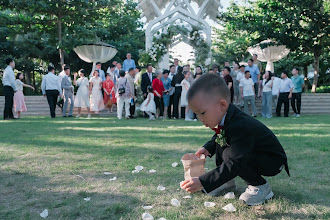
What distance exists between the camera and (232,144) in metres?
2.51

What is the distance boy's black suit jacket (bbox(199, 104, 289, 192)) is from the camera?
244 cm

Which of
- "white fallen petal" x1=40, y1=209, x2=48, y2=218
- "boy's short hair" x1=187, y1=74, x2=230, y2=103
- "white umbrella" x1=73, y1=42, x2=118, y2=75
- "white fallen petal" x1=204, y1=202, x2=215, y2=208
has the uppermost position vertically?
"white umbrella" x1=73, y1=42, x2=118, y2=75

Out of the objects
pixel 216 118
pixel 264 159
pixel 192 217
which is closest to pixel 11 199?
pixel 192 217

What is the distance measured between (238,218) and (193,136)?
14.7 ft

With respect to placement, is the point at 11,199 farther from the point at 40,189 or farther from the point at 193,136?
the point at 193,136

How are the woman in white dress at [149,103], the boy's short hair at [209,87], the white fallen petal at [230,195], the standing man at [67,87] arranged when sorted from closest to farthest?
the boy's short hair at [209,87] → the white fallen petal at [230,195] → the woman in white dress at [149,103] → the standing man at [67,87]

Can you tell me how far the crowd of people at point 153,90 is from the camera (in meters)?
12.2

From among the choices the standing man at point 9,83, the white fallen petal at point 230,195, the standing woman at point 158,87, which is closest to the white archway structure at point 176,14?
the standing woman at point 158,87

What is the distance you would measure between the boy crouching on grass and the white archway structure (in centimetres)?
1450

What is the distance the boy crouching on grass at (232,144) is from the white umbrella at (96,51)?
20728 mm

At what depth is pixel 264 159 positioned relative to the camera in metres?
2.69

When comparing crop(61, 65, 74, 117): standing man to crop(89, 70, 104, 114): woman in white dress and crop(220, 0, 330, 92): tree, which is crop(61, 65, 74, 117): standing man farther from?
crop(220, 0, 330, 92): tree

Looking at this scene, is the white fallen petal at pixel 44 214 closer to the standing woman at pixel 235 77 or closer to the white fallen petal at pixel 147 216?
the white fallen petal at pixel 147 216

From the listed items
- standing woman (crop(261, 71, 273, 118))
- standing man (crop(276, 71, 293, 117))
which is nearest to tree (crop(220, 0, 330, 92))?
standing man (crop(276, 71, 293, 117))
